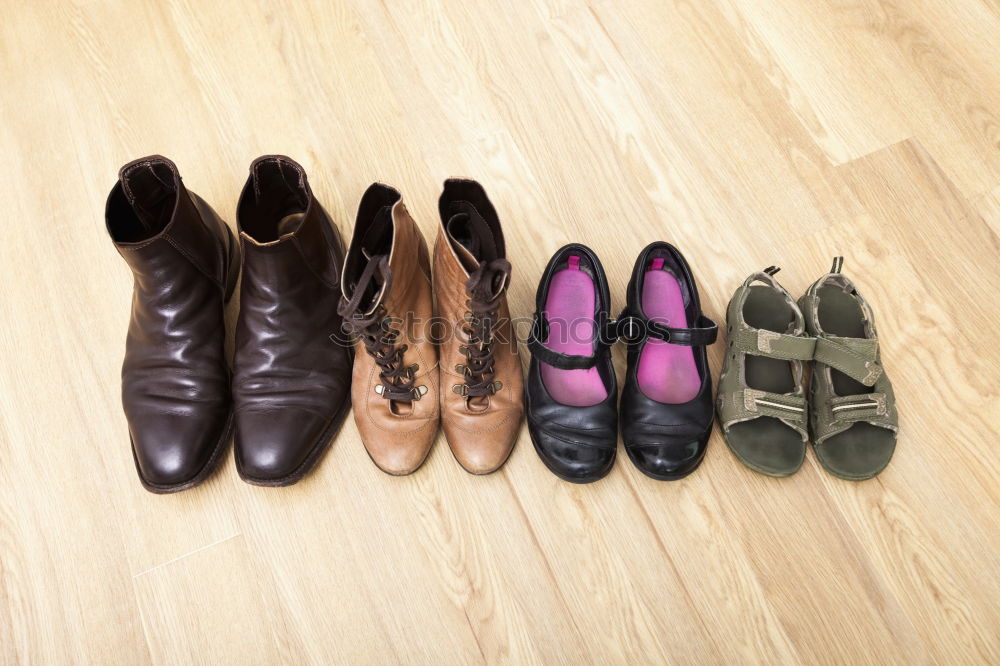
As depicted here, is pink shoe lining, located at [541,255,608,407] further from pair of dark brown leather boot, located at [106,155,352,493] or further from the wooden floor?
pair of dark brown leather boot, located at [106,155,352,493]

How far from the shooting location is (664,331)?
1044 millimetres

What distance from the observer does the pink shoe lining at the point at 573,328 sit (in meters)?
1.13

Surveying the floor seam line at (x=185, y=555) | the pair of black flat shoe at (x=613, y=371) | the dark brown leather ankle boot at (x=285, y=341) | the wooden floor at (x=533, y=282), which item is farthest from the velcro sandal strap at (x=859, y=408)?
the floor seam line at (x=185, y=555)

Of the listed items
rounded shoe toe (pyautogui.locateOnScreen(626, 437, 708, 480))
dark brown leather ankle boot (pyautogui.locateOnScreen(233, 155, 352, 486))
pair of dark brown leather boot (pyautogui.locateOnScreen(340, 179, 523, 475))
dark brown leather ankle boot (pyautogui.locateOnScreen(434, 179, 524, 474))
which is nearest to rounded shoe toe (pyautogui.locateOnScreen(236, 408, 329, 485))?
dark brown leather ankle boot (pyautogui.locateOnScreen(233, 155, 352, 486))

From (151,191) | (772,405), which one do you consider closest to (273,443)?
(151,191)

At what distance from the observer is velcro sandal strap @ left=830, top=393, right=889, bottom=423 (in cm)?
109

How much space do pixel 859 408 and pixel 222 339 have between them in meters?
1.20

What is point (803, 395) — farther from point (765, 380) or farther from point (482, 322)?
point (482, 322)

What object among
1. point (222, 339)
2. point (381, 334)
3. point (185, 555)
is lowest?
point (185, 555)

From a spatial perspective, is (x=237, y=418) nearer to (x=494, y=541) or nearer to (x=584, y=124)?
(x=494, y=541)

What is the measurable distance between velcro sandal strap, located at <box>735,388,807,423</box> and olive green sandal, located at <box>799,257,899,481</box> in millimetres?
69

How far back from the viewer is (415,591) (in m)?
1.06

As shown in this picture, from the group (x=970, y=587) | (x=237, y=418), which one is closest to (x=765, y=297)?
(x=970, y=587)

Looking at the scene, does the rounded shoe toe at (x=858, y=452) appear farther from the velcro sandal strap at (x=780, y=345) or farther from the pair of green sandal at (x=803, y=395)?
the velcro sandal strap at (x=780, y=345)
